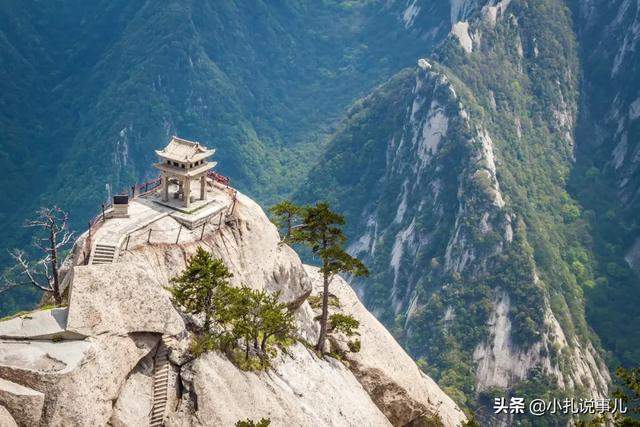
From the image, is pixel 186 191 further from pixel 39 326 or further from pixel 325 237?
pixel 39 326

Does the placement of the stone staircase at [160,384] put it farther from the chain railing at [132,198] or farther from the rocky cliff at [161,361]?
the chain railing at [132,198]

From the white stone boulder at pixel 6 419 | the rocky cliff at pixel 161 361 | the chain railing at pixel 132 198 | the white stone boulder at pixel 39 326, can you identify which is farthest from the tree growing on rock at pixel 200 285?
the white stone boulder at pixel 6 419

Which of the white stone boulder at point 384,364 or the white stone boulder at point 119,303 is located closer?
the white stone boulder at point 119,303

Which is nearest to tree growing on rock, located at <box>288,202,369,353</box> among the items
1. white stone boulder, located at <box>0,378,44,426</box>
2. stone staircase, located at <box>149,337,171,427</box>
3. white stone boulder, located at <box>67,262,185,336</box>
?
white stone boulder, located at <box>67,262,185,336</box>

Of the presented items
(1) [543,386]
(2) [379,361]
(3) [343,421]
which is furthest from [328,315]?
(1) [543,386]

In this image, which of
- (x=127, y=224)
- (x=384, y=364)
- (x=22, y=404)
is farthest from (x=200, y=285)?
(x=384, y=364)

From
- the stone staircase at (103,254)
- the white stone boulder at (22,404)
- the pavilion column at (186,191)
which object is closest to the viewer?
the white stone boulder at (22,404)
